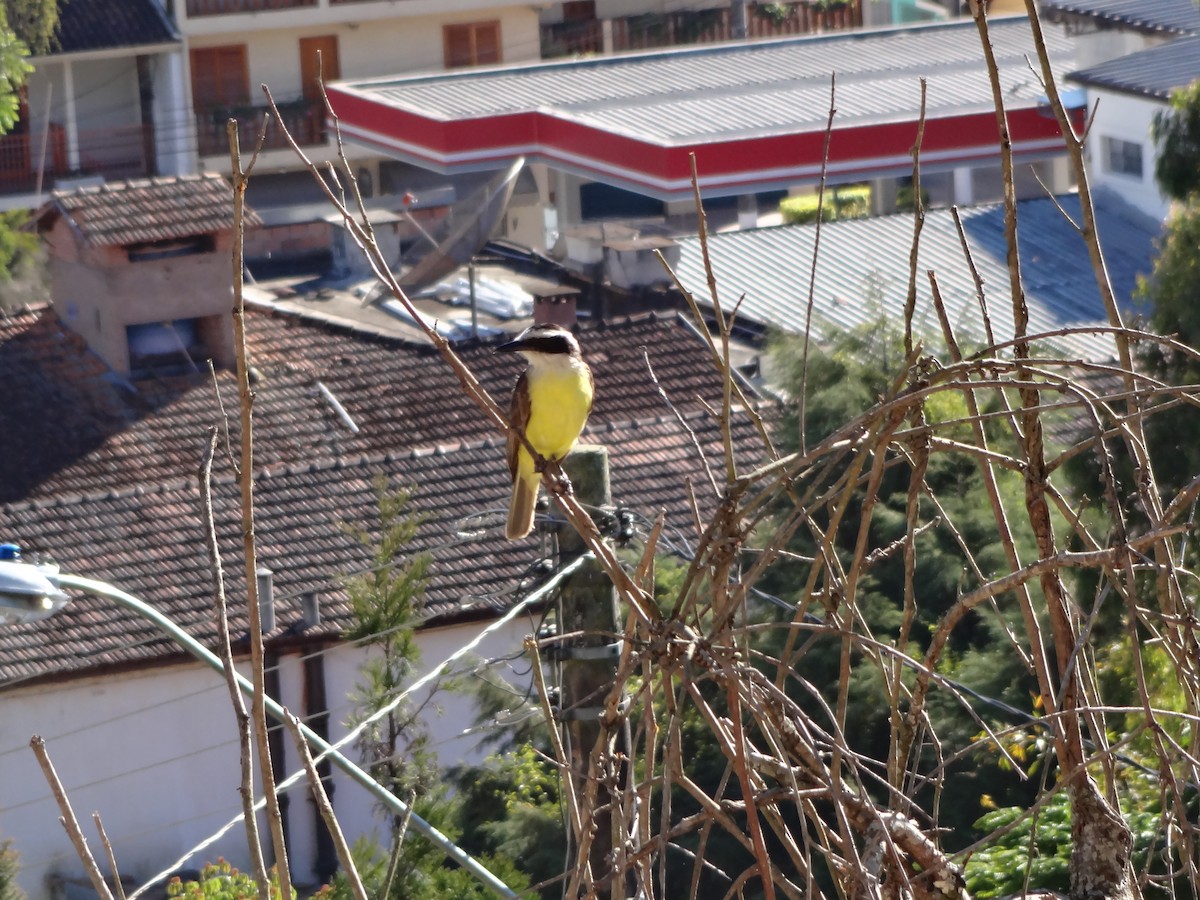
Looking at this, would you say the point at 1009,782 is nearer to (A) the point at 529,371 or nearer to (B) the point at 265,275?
(A) the point at 529,371

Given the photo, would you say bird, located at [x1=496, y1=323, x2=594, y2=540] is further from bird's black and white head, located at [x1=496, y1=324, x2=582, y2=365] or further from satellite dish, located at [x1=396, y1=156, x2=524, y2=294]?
satellite dish, located at [x1=396, y1=156, x2=524, y2=294]

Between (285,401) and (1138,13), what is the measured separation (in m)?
14.7

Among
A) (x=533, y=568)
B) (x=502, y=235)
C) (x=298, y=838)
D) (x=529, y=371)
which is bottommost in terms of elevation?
(x=298, y=838)

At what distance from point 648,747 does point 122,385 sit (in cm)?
1659

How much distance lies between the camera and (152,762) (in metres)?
14.2

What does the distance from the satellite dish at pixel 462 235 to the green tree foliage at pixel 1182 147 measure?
35.3 ft

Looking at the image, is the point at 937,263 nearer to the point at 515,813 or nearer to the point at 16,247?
the point at 16,247

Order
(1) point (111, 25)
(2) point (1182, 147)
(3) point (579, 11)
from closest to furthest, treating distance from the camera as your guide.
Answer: (2) point (1182, 147)
(1) point (111, 25)
(3) point (579, 11)

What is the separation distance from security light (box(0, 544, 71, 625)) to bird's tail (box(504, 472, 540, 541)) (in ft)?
5.23

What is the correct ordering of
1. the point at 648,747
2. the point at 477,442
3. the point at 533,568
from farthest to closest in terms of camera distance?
the point at 477,442 → the point at 533,568 → the point at 648,747

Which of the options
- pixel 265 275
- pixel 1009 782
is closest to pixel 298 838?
pixel 1009 782

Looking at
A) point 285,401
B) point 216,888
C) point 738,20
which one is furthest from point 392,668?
point 738,20

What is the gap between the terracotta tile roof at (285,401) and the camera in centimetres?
1683

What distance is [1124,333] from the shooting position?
6.36ft
